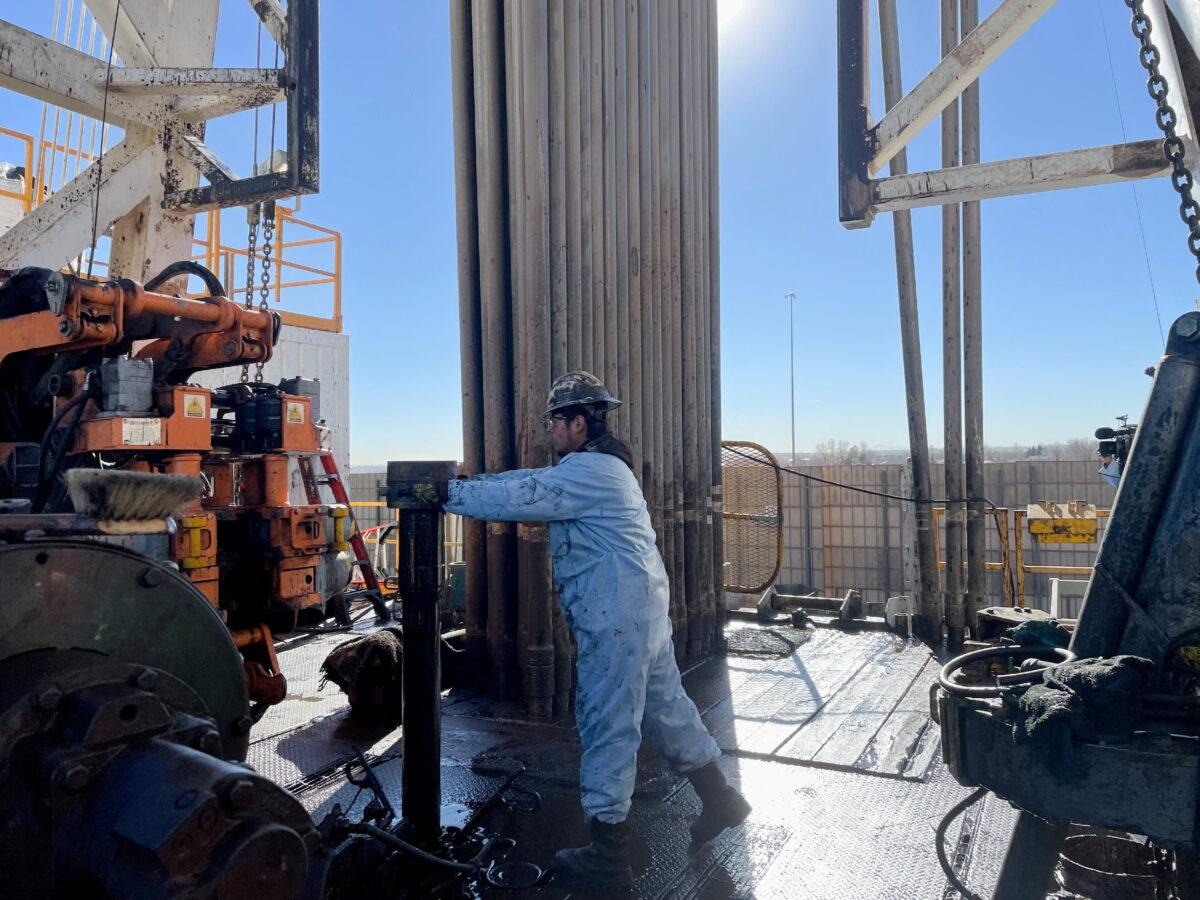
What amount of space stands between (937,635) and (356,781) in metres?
5.19

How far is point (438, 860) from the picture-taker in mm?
2650

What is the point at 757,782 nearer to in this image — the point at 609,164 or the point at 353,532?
the point at 609,164

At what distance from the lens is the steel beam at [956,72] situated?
372cm

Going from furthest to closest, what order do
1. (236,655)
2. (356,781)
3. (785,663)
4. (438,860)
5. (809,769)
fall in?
(785,663)
(809,769)
(356,781)
(438,860)
(236,655)

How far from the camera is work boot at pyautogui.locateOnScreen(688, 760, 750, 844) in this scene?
341 centimetres

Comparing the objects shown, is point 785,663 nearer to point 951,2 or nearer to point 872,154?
point 872,154

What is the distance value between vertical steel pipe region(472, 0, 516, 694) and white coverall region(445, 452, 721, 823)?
1.95 meters

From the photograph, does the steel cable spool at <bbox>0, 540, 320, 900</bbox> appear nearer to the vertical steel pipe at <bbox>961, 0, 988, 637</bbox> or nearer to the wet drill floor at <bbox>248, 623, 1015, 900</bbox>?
the wet drill floor at <bbox>248, 623, 1015, 900</bbox>

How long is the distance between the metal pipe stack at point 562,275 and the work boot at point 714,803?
5.72ft

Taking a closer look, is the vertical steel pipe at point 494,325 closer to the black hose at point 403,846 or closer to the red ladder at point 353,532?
the red ladder at point 353,532

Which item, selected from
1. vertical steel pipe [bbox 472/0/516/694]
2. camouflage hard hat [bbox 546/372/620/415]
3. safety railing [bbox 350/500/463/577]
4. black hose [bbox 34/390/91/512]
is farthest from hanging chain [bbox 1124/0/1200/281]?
safety railing [bbox 350/500/463/577]

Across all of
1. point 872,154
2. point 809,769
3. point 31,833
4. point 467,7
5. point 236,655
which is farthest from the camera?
point 467,7

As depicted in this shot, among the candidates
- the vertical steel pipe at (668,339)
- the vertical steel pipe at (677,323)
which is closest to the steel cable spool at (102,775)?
the vertical steel pipe at (668,339)

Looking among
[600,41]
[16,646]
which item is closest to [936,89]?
[600,41]
